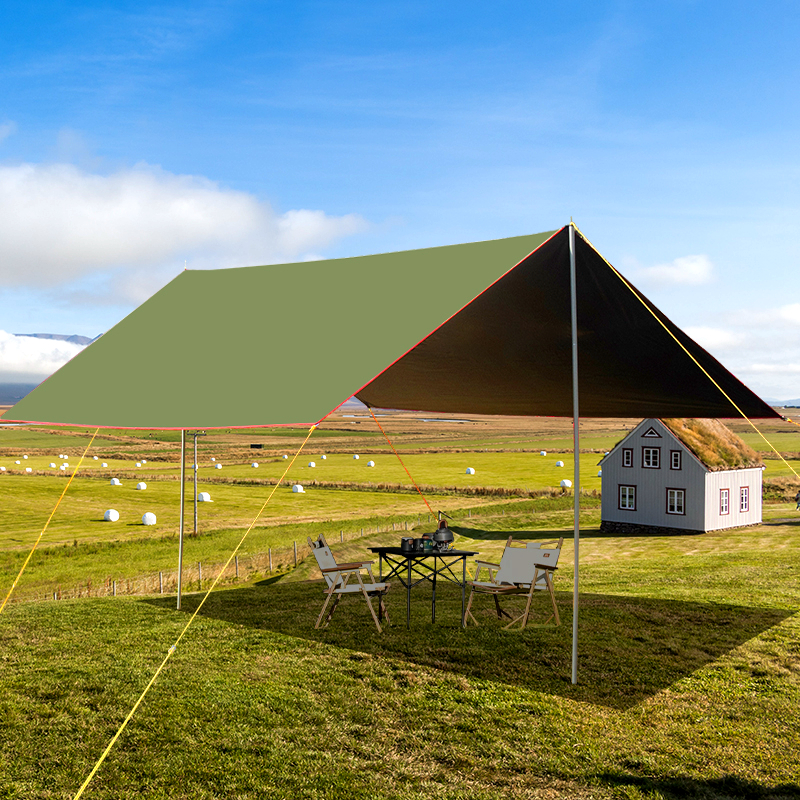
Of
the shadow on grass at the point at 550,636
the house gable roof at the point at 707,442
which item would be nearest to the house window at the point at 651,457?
the house gable roof at the point at 707,442

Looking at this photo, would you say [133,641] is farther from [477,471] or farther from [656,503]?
[477,471]

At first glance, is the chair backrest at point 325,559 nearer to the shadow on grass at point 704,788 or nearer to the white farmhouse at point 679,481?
the shadow on grass at point 704,788

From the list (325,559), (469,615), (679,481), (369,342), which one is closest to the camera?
(369,342)

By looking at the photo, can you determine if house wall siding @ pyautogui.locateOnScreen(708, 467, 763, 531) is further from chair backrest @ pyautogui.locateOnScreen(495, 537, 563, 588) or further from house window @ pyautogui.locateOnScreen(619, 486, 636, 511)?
chair backrest @ pyautogui.locateOnScreen(495, 537, 563, 588)

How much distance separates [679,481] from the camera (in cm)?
2686

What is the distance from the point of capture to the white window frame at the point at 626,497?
28016 mm

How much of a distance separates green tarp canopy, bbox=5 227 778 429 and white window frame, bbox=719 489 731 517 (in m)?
20.8

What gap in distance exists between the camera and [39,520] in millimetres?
32062

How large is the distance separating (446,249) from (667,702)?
4128 mm

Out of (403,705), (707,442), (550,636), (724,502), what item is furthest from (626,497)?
(403,705)

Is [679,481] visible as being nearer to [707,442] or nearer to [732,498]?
[707,442]

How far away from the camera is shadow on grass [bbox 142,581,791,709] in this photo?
5.56 m

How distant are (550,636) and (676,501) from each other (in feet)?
72.8

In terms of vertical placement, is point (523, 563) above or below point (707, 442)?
below
